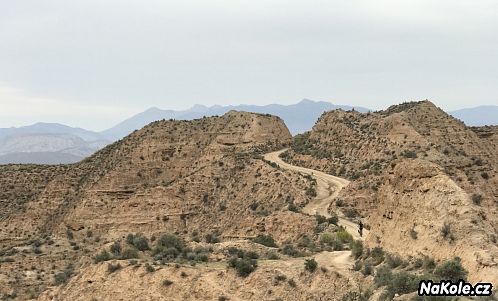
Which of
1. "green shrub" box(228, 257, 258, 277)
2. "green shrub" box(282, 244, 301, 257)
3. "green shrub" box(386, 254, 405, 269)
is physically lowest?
"green shrub" box(282, 244, 301, 257)

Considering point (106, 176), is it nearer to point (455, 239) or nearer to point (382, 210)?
point (382, 210)

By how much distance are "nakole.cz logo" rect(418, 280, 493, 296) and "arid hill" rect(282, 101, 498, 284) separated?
97 cm

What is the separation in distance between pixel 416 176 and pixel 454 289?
27.5 ft

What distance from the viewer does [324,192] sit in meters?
56.3

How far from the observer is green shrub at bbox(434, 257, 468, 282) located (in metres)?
20.8

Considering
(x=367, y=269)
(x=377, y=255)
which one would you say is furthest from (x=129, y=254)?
(x=367, y=269)

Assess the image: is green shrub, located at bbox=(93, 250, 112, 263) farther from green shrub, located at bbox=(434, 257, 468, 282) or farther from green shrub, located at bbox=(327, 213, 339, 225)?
green shrub, located at bbox=(434, 257, 468, 282)

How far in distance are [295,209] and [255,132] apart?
3224 centimetres

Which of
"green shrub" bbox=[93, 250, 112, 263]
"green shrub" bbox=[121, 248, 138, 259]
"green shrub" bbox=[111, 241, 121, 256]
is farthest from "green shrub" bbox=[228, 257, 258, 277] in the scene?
"green shrub" bbox=[111, 241, 121, 256]

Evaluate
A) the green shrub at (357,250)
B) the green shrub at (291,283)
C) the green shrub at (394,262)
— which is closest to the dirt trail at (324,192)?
the green shrub at (357,250)

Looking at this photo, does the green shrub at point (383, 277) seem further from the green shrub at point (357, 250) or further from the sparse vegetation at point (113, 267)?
the sparse vegetation at point (113, 267)

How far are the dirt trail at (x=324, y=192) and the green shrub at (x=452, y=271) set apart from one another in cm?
1900

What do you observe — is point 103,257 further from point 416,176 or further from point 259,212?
point 259,212

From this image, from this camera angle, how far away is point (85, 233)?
68.2 meters
